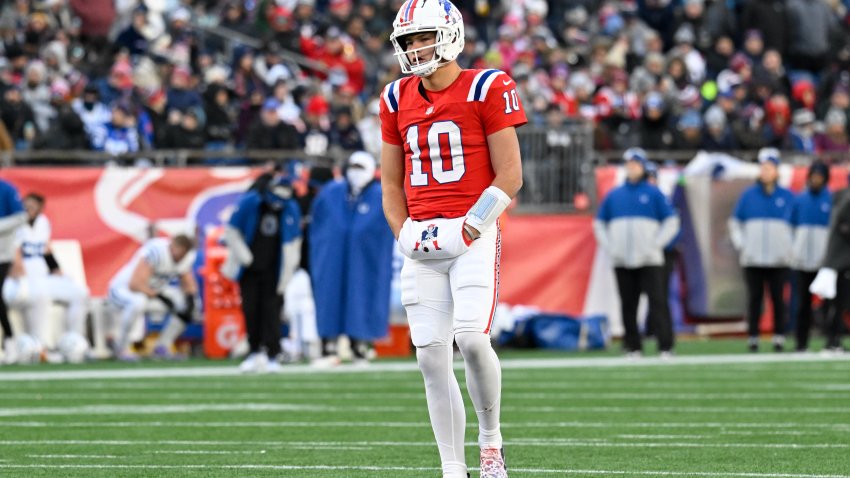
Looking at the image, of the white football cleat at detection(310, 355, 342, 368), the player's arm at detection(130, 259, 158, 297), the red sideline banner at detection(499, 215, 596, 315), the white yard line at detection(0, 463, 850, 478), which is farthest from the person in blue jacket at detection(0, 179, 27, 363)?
the white yard line at detection(0, 463, 850, 478)

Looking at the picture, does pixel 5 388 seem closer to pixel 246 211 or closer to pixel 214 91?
pixel 246 211

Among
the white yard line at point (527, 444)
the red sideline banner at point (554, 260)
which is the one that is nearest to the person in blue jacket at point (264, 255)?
the red sideline banner at point (554, 260)

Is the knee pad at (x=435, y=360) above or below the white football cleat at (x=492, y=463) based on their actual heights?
above

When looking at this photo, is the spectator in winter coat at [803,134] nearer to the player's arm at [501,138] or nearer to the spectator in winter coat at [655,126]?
the spectator in winter coat at [655,126]

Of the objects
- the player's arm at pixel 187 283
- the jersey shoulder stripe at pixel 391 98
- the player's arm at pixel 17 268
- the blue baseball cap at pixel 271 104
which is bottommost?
the player's arm at pixel 187 283

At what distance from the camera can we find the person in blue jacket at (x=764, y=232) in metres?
19.6

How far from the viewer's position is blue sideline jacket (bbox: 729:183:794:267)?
19.6m

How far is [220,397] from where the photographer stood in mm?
13156

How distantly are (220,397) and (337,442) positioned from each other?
3.54 metres

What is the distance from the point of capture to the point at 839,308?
18.2 m

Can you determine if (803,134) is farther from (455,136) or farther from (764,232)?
(455,136)

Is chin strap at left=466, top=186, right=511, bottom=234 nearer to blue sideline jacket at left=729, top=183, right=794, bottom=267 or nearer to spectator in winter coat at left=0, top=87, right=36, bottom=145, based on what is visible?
blue sideline jacket at left=729, top=183, right=794, bottom=267

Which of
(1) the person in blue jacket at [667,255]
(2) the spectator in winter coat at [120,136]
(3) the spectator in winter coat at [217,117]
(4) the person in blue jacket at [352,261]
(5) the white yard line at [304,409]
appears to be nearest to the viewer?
(5) the white yard line at [304,409]

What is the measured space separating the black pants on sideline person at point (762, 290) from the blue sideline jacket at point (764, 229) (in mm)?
157
